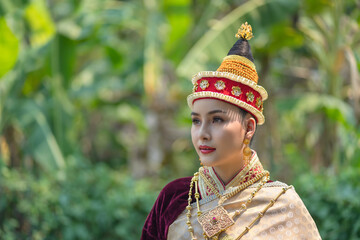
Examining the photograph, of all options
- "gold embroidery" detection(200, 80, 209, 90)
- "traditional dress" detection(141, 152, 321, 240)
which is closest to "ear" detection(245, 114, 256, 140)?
"traditional dress" detection(141, 152, 321, 240)

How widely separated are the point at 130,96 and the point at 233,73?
283 inches

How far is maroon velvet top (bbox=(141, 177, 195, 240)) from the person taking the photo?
2.23 meters

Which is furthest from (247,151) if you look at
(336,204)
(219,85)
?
(336,204)

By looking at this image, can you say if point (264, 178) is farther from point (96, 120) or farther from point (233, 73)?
point (96, 120)

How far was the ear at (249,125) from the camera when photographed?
6.93 ft

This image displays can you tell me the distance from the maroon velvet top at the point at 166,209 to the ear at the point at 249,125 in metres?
0.40

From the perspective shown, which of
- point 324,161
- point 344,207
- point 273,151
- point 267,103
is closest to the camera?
point 344,207

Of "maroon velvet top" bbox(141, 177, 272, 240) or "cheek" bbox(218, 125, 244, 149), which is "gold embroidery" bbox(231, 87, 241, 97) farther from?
"maroon velvet top" bbox(141, 177, 272, 240)

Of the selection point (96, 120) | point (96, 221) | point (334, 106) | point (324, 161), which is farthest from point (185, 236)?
point (96, 120)

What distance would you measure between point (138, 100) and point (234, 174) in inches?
265

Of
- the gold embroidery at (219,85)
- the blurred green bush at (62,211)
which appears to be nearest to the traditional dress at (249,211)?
the gold embroidery at (219,85)

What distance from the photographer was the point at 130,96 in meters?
9.13

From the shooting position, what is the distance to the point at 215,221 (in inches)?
80.4

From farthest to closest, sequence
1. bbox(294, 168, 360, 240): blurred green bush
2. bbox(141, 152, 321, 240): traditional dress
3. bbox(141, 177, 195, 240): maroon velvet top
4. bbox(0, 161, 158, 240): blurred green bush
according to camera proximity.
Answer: bbox(0, 161, 158, 240): blurred green bush < bbox(294, 168, 360, 240): blurred green bush < bbox(141, 177, 195, 240): maroon velvet top < bbox(141, 152, 321, 240): traditional dress
